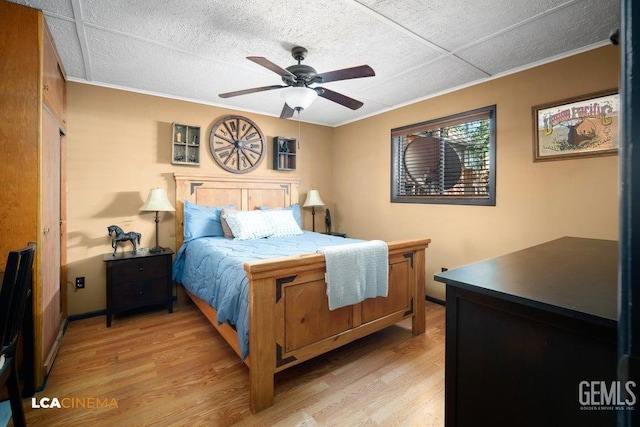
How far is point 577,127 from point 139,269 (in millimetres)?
4213

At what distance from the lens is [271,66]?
1.93 metres

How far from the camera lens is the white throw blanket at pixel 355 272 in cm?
207

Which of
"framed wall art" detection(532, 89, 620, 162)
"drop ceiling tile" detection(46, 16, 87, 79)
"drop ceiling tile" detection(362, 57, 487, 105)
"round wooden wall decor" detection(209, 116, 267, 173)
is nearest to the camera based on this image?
"drop ceiling tile" detection(46, 16, 87, 79)

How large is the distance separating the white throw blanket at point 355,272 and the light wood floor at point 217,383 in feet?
1.75

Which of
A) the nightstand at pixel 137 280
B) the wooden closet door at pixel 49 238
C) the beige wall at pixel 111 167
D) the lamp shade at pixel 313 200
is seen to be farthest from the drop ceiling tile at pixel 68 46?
the lamp shade at pixel 313 200

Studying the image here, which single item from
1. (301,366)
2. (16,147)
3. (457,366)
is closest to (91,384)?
(301,366)

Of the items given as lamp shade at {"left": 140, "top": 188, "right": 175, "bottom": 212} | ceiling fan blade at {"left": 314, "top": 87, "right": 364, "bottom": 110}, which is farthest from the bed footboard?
lamp shade at {"left": 140, "top": 188, "right": 175, "bottom": 212}

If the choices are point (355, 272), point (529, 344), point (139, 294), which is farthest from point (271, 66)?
point (139, 294)

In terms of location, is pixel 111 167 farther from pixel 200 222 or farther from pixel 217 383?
pixel 217 383

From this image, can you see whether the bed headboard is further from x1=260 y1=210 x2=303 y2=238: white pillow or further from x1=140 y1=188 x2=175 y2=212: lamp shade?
x1=260 y1=210 x2=303 y2=238: white pillow

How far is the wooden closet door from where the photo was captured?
6.61 ft

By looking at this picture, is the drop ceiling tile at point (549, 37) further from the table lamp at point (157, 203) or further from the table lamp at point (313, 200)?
the table lamp at point (157, 203)

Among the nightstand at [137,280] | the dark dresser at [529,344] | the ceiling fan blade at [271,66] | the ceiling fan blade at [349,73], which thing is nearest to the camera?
the dark dresser at [529,344]

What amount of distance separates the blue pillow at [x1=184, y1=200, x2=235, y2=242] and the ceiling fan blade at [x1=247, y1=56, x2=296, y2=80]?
200 centimetres
